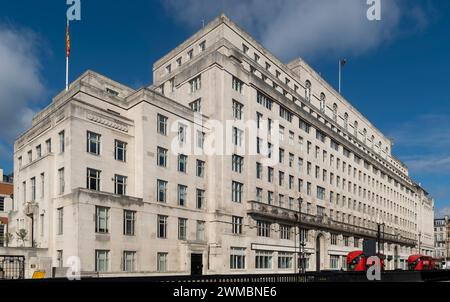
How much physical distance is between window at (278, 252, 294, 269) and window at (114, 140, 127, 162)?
Result: 2550 cm

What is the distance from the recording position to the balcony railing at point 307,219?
166 ft

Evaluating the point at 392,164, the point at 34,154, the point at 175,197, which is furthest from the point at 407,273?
the point at 392,164

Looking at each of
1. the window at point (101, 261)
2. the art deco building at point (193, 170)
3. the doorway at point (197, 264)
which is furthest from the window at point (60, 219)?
the doorway at point (197, 264)

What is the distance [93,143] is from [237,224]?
19.6 m

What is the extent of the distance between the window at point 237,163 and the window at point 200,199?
522cm

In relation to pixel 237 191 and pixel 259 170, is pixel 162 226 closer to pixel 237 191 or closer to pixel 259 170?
pixel 237 191

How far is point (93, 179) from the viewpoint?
38219mm

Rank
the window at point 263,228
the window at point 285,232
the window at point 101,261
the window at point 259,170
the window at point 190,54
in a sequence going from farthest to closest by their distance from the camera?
the window at point 190,54
the window at point 285,232
the window at point 259,170
the window at point 263,228
the window at point 101,261

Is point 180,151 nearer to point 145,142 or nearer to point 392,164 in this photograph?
point 145,142

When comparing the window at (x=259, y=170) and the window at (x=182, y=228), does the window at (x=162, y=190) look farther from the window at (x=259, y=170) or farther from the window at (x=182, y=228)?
the window at (x=259, y=170)

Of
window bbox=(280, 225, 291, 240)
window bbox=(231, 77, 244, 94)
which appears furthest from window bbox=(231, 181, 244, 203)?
window bbox=(231, 77, 244, 94)

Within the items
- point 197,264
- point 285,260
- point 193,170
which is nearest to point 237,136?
point 193,170
